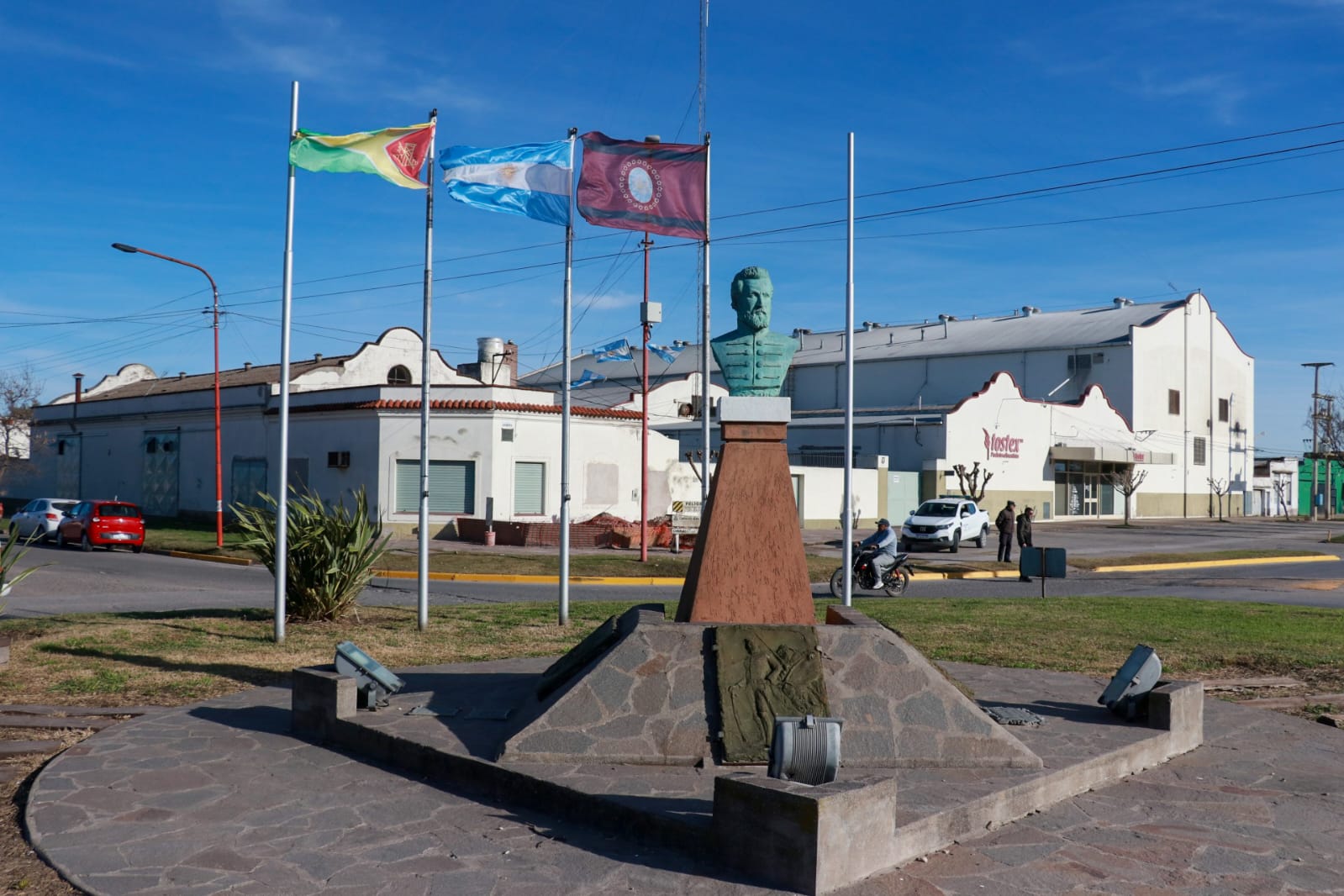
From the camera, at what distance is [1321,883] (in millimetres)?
5574

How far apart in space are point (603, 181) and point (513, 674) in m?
6.19

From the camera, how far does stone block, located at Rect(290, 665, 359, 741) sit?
8.27 m

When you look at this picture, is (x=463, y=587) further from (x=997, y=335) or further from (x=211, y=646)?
(x=997, y=335)

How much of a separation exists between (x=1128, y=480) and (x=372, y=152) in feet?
157

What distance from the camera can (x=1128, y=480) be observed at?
2111 inches

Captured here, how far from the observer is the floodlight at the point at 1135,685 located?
28.2 feet

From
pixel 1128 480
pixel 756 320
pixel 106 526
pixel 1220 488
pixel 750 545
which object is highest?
pixel 756 320

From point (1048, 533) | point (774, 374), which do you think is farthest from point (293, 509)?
point (1048, 533)

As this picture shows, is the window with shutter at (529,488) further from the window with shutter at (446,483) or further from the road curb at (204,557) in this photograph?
the road curb at (204,557)

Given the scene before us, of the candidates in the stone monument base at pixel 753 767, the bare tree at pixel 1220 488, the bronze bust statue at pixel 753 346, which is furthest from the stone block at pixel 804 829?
the bare tree at pixel 1220 488

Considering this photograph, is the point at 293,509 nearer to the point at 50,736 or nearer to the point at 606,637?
the point at 50,736

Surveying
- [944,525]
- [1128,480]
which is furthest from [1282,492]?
[944,525]

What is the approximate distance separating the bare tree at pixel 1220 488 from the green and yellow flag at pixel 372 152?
56168mm

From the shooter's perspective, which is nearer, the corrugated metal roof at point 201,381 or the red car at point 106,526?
the red car at point 106,526
